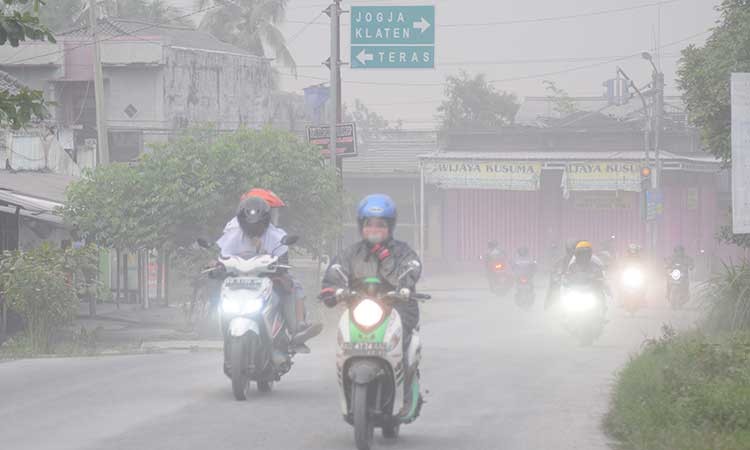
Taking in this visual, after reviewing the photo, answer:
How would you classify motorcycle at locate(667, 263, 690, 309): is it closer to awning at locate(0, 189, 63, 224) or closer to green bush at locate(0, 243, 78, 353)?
awning at locate(0, 189, 63, 224)

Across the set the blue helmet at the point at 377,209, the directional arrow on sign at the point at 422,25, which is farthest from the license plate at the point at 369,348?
the directional arrow on sign at the point at 422,25

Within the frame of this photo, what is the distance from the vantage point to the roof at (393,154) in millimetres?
52875

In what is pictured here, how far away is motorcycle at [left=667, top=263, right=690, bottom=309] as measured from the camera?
96.4 ft

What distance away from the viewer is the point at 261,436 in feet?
29.7

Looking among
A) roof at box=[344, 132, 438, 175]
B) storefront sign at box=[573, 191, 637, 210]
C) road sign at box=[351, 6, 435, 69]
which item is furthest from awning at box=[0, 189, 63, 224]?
roof at box=[344, 132, 438, 175]

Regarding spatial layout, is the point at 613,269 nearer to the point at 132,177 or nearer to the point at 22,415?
the point at 132,177

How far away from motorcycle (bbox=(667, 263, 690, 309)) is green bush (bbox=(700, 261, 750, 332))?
44.2ft

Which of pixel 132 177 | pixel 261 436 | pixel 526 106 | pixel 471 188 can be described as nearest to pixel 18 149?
pixel 132 177

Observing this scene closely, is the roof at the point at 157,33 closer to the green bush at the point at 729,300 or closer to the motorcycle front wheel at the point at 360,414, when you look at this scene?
the green bush at the point at 729,300

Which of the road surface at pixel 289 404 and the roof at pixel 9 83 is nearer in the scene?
the road surface at pixel 289 404

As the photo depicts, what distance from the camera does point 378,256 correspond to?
9.02 m

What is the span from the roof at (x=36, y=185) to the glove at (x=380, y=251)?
48.3 ft

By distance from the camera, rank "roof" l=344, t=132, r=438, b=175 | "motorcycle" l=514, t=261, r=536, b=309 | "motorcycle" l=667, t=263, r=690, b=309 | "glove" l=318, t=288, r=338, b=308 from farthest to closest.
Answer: "roof" l=344, t=132, r=438, b=175
"motorcycle" l=514, t=261, r=536, b=309
"motorcycle" l=667, t=263, r=690, b=309
"glove" l=318, t=288, r=338, b=308

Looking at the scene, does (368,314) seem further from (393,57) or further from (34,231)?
(34,231)
